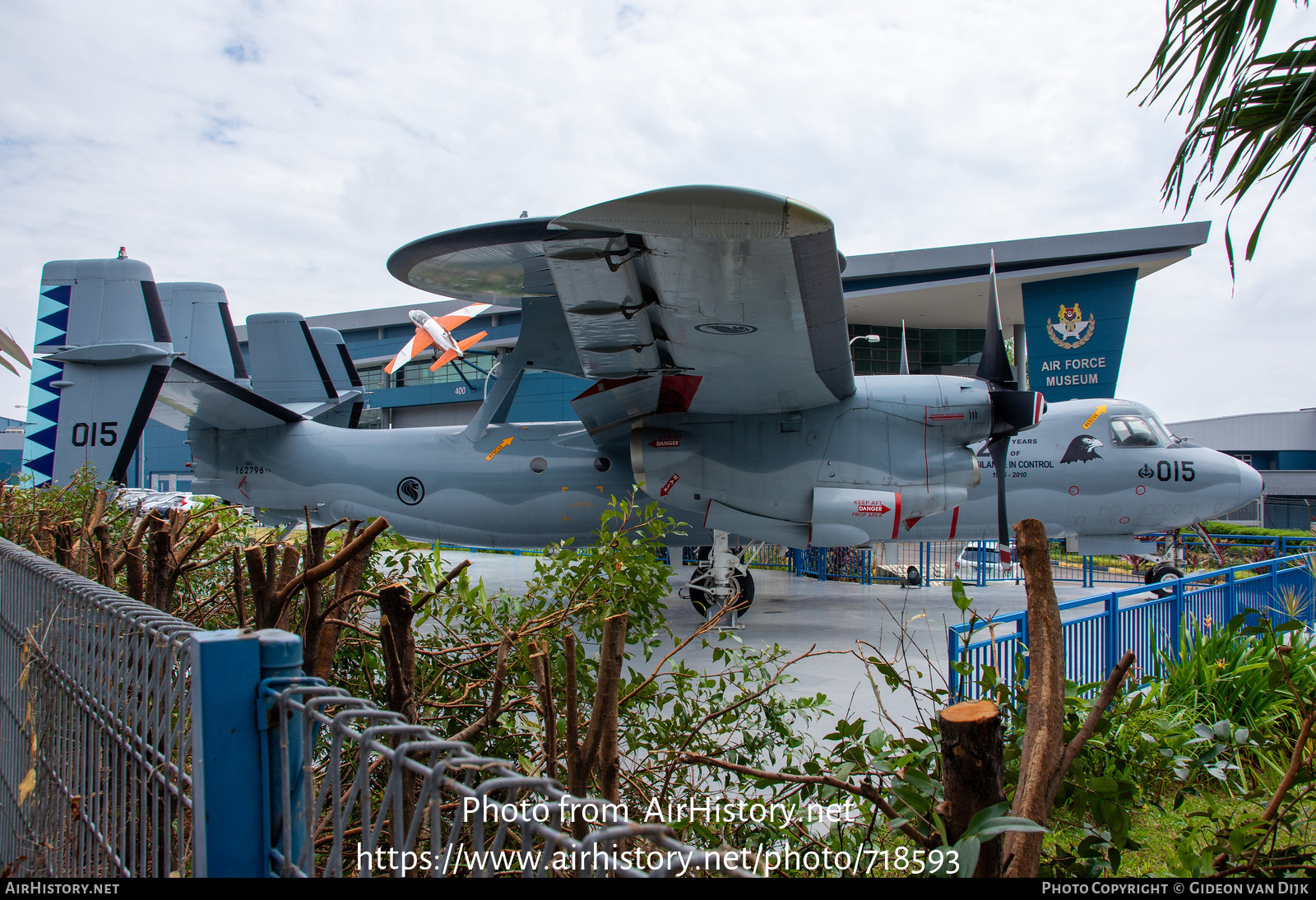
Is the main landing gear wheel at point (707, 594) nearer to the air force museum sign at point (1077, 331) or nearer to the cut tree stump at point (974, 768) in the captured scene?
the cut tree stump at point (974, 768)

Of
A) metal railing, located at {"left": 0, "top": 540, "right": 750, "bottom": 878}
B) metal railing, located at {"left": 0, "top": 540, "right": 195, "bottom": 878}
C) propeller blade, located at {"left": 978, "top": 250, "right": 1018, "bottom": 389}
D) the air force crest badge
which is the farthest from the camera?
the air force crest badge

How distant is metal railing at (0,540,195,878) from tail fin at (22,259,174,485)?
21.7 ft

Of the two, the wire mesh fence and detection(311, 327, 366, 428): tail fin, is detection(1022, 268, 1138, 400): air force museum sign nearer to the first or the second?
detection(311, 327, 366, 428): tail fin

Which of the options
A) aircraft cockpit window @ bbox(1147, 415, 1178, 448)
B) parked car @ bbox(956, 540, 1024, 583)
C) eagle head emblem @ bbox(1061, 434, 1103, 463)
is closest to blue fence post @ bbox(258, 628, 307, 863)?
eagle head emblem @ bbox(1061, 434, 1103, 463)

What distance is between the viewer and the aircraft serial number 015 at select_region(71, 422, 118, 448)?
872 centimetres

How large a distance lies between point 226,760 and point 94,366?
31.1 ft

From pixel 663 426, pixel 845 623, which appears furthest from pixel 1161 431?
pixel 663 426

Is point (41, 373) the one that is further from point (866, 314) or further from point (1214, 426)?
point (1214, 426)

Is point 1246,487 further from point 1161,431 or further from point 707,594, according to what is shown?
point 707,594

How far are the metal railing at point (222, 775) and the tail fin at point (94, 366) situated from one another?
6.83 m

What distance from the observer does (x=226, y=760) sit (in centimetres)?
153

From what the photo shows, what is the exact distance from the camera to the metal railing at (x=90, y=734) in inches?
72.9

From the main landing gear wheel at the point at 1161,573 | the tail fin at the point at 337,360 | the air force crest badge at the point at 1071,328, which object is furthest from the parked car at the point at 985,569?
the tail fin at the point at 337,360

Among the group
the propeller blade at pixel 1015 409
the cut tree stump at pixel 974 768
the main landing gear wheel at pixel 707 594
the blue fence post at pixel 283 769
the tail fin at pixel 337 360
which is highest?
the tail fin at pixel 337 360
